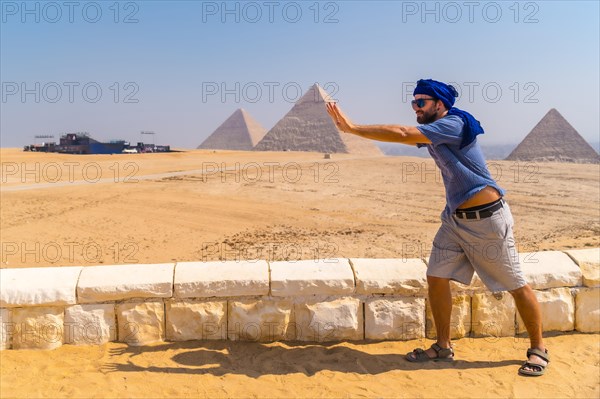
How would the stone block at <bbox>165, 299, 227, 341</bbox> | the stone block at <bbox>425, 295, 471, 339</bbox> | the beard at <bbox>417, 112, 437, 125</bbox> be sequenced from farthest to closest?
the stone block at <bbox>425, 295, 471, 339</bbox> → the stone block at <bbox>165, 299, 227, 341</bbox> → the beard at <bbox>417, 112, 437, 125</bbox>

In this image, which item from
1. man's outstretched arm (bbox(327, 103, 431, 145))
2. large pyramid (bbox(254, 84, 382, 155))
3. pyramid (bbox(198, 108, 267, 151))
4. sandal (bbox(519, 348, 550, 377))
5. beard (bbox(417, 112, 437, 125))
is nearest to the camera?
man's outstretched arm (bbox(327, 103, 431, 145))

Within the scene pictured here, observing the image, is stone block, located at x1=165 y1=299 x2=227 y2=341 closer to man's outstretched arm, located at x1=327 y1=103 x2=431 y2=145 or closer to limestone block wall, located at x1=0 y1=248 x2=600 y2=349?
limestone block wall, located at x1=0 y1=248 x2=600 y2=349

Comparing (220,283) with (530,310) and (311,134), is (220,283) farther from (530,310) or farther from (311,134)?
(311,134)

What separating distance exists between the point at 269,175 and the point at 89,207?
330 inches

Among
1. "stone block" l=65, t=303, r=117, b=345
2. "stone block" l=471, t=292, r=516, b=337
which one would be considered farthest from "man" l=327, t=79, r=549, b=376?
"stone block" l=65, t=303, r=117, b=345

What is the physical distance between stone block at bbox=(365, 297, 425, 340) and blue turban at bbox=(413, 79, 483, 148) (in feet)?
3.65

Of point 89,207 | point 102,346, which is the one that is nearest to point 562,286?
point 102,346

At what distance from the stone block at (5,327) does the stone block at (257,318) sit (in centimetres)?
131

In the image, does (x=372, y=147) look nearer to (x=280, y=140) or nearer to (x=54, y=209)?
(x=280, y=140)

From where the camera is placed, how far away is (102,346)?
308cm

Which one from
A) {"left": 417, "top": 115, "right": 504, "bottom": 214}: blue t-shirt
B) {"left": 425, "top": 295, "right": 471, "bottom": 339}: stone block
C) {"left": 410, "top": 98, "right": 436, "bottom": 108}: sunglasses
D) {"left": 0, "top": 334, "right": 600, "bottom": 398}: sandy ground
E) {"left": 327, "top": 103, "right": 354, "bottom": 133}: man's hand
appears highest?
{"left": 410, "top": 98, "right": 436, "bottom": 108}: sunglasses

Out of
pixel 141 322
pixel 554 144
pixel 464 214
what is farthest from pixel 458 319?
pixel 554 144

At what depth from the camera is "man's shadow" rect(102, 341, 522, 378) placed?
2.86 metres

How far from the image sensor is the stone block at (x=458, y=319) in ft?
10.6
